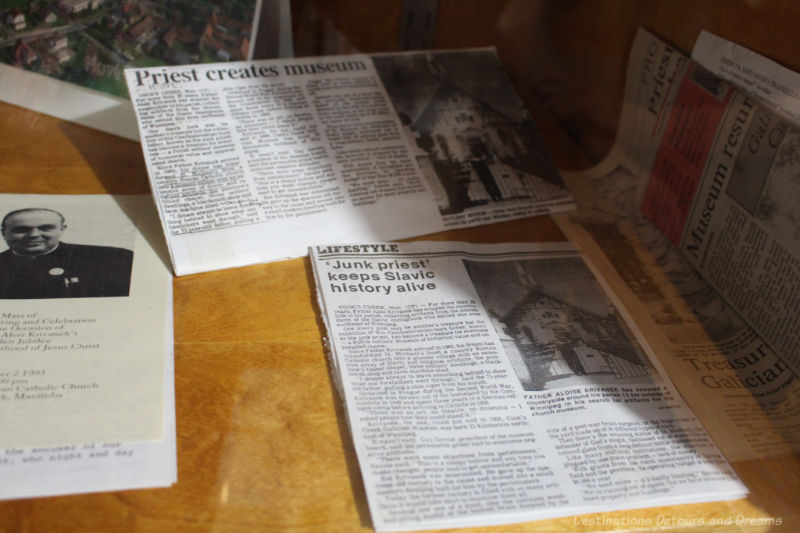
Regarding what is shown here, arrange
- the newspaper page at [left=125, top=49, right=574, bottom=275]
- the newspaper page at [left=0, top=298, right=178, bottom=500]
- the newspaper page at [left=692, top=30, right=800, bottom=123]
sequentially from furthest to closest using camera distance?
the newspaper page at [left=125, top=49, right=574, bottom=275] < the newspaper page at [left=692, top=30, right=800, bottom=123] < the newspaper page at [left=0, top=298, right=178, bottom=500]

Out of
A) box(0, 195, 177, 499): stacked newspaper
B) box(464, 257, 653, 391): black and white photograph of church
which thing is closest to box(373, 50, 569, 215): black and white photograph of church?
box(464, 257, 653, 391): black and white photograph of church

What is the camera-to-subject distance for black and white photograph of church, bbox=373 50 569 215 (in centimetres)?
76

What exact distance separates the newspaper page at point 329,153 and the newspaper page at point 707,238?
0.31ft

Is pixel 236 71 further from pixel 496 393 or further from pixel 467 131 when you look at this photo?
pixel 496 393

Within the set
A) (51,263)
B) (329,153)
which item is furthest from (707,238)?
(51,263)

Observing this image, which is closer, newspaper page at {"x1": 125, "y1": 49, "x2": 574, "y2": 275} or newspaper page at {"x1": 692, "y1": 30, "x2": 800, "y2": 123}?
newspaper page at {"x1": 692, "y1": 30, "x2": 800, "y2": 123}

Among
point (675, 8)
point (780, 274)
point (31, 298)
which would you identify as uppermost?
point (675, 8)

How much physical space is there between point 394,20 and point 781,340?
0.56 meters

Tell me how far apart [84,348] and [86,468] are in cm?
12

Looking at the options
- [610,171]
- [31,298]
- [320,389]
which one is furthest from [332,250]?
[610,171]

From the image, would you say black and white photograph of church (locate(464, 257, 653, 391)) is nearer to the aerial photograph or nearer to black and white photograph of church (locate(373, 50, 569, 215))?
black and white photograph of church (locate(373, 50, 569, 215))

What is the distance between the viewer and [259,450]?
0.50 meters

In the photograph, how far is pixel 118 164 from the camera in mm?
760

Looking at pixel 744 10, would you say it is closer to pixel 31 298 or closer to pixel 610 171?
pixel 610 171
